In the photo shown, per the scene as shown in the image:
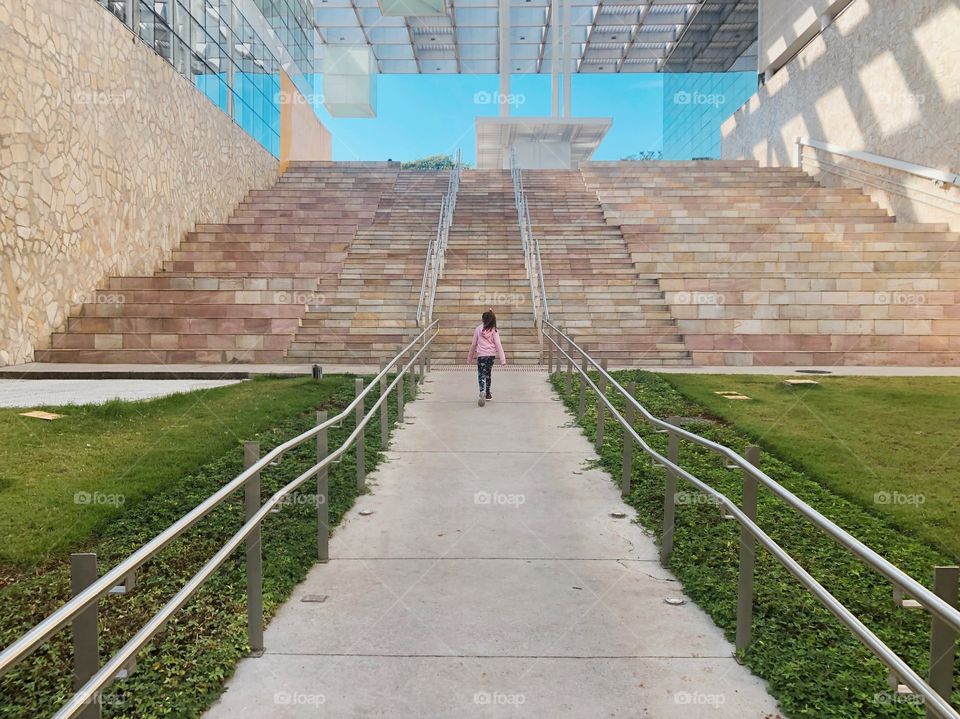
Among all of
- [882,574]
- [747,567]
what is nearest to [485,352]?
[747,567]

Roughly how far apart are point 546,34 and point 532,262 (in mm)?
26010

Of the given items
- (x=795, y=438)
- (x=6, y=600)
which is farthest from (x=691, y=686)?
(x=795, y=438)

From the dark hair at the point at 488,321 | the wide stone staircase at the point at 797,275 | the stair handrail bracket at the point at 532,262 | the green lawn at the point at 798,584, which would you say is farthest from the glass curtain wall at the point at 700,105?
the green lawn at the point at 798,584

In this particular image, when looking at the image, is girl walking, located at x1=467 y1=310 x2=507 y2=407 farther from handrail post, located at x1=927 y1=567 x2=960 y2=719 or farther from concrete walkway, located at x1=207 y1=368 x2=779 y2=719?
handrail post, located at x1=927 y1=567 x2=960 y2=719

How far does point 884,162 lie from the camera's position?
834 inches

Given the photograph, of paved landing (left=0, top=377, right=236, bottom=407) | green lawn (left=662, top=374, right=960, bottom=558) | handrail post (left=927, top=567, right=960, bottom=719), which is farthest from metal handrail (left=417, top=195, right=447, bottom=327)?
handrail post (left=927, top=567, right=960, bottom=719)

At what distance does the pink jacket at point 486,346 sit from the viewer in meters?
10.3

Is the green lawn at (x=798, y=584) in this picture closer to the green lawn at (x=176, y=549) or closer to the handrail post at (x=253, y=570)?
the handrail post at (x=253, y=570)

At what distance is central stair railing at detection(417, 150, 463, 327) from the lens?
15188 millimetres

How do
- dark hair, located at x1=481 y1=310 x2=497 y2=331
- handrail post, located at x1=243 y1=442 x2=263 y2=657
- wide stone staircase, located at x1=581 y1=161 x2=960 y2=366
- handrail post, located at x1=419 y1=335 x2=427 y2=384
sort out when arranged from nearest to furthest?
handrail post, located at x1=243 y1=442 x2=263 y2=657 → dark hair, located at x1=481 y1=310 x2=497 y2=331 → handrail post, located at x1=419 y1=335 x2=427 y2=384 → wide stone staircase, located at x1=581 y1=161 x2=960 y2=366

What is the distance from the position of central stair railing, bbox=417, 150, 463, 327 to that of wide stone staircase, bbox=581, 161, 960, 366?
453 cm

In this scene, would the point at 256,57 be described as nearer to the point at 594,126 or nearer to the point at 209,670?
the point at 594,126

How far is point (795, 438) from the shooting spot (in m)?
7.66

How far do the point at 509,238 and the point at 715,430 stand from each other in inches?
507
